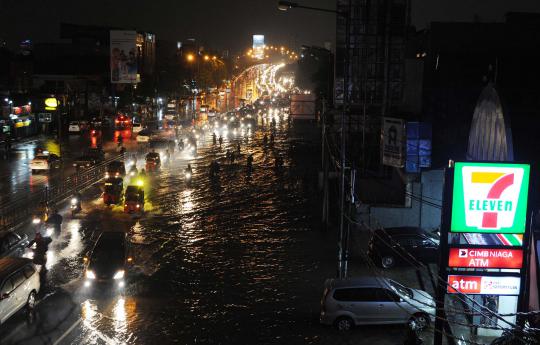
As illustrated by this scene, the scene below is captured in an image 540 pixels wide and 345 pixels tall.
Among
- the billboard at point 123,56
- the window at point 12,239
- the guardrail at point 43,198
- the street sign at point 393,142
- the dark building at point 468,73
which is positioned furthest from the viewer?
the billboard at point 123,56

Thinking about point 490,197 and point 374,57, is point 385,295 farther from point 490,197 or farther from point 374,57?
point 374,57

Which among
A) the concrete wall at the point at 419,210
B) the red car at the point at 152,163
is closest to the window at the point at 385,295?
the concrete wall at the point at 419,210

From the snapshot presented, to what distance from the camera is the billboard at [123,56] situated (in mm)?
69438

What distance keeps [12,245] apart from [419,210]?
16.2m

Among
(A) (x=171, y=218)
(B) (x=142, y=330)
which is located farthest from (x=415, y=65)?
(B) (x=142, y=330)

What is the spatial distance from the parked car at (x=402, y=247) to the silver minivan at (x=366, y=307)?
559 centimetres

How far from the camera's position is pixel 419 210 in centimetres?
2675

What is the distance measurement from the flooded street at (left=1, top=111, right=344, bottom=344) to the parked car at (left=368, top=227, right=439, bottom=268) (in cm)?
226

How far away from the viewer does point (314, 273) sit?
70.0 ft

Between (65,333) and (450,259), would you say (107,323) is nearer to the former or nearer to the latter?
(65,333)

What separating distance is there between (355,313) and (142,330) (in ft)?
18.1

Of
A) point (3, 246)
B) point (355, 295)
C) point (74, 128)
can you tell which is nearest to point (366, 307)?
point (355, 295)

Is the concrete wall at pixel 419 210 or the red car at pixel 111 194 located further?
the red car at pixel 111 194

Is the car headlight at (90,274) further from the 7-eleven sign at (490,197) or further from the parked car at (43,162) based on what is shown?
the parked car at (43,162)
